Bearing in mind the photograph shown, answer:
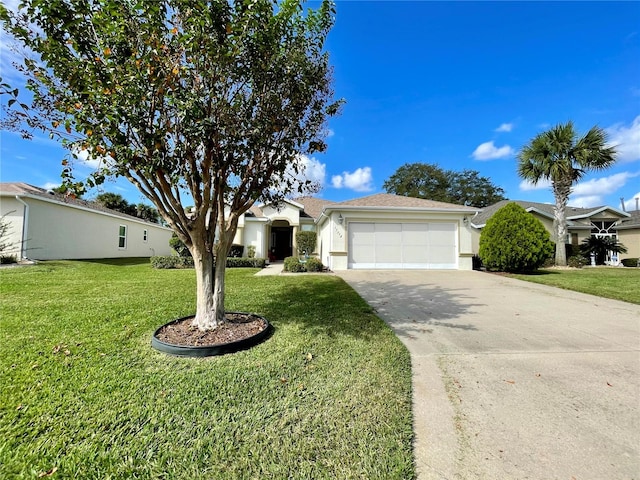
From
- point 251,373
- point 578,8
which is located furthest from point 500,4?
point 251,373

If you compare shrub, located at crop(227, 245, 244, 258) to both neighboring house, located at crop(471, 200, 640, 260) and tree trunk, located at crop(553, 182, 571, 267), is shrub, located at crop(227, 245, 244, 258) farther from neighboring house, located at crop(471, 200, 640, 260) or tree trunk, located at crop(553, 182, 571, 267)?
tree trunk, located at crop(553, 182, 571, 267)

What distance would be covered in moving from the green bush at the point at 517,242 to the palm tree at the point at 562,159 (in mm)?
4726

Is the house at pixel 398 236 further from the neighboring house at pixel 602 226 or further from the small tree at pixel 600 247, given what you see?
the small tree at pixel 600 247

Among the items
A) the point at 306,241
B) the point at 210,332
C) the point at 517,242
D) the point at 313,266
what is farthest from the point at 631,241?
the point at 210,332

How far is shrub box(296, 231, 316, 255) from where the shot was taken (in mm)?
17719

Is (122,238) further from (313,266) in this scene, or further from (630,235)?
(630,235)

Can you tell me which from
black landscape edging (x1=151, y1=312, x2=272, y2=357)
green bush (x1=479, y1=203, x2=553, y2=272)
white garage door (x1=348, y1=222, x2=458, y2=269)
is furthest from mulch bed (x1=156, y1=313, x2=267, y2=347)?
green bush (x1=479, y1=203, x2=553, y2=272)

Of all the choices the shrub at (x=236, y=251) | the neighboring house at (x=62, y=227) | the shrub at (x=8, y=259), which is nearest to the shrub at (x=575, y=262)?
the shrub at (x=236, y=251)

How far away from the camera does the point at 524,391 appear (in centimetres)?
272

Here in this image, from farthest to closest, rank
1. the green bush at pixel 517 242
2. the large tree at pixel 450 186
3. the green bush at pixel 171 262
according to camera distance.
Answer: the large tree at pixel 450 186 → the green bush at pixel 171 262 → the green bush at pixel 517 242

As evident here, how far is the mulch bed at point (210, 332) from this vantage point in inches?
144

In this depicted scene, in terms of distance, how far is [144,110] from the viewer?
10.1ft

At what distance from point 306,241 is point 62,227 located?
1317 centimetres

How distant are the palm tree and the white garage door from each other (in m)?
6.26
